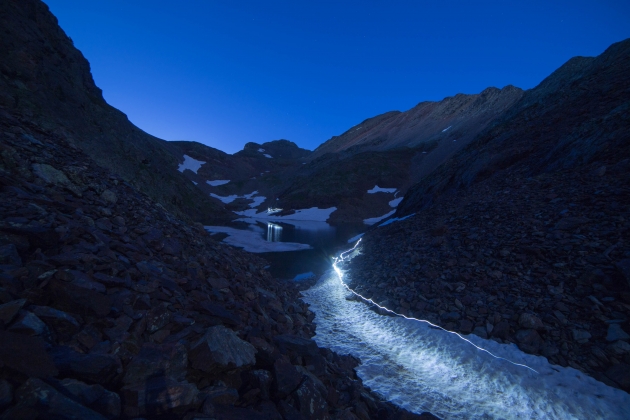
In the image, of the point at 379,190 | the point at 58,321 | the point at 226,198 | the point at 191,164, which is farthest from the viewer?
the point at 191,164

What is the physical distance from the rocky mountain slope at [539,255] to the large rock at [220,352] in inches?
256

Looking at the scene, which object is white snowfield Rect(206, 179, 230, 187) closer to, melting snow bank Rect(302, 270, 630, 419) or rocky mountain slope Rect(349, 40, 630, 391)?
rocky mountain slope Rect(349, 40, 630, 391)

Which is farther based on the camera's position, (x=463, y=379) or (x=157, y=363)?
(x=463, y=379)

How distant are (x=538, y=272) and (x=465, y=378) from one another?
4562mm

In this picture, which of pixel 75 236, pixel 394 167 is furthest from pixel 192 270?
pixel 394 167

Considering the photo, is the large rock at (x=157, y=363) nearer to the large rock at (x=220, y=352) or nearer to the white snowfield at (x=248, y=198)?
the large rock at (x=220, y=352)

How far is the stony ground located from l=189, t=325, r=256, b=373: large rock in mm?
6473

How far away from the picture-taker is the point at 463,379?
6.50 metres

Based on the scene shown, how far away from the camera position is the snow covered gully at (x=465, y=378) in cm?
543

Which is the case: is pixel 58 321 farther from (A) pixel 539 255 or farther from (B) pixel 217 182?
(B) pixel 217 182

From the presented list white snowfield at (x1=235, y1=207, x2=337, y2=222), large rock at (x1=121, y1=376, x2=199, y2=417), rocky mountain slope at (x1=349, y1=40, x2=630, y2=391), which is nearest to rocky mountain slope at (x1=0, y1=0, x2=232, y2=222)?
large rock at (x1=121, y1=376, x2=199, y2=417)

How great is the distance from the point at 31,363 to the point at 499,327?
9198 mm

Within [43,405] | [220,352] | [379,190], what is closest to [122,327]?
[220,352]

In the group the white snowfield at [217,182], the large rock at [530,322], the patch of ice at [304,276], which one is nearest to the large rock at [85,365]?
the large rock at [530,322]
